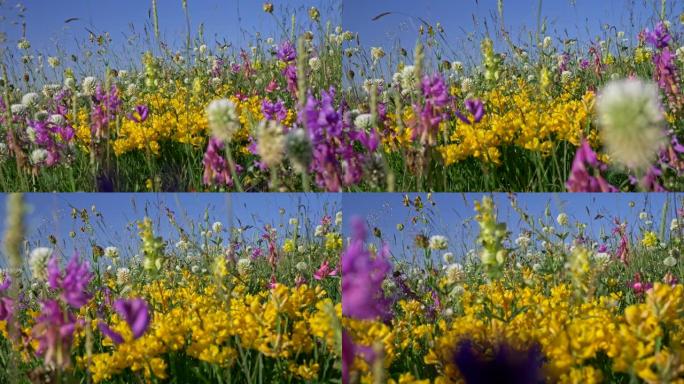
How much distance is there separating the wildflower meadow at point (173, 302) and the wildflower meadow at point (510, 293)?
18 cm

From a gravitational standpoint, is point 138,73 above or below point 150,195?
above

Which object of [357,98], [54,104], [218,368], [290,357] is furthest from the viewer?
[54,104]

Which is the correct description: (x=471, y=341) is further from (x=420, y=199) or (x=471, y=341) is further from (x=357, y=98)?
(x=357, y=98)

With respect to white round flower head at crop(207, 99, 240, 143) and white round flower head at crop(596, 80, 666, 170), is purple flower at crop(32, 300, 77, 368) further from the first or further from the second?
white round flower head at crop(596, 80, 666, 170)

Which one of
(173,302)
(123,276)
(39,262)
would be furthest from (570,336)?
(123,276)

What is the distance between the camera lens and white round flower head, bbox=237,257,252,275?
240 cm

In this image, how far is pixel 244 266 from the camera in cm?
Result: 245

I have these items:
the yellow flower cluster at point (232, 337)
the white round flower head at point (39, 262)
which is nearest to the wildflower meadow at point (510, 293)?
the yellow flower cluster at point (232, 337)

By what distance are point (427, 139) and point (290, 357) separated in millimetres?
657

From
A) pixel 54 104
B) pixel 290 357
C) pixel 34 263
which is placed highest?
pixel 54 104

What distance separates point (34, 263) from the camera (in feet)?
5.15

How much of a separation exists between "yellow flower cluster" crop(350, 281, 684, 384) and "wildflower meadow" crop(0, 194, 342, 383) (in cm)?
20

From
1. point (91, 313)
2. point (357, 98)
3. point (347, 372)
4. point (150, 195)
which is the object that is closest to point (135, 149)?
point (150, 195)

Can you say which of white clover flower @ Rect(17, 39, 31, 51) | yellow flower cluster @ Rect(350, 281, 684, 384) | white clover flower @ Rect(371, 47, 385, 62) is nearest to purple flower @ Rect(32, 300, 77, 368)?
yellow flower cluster @ Rect(350, 281, 684, 384)
